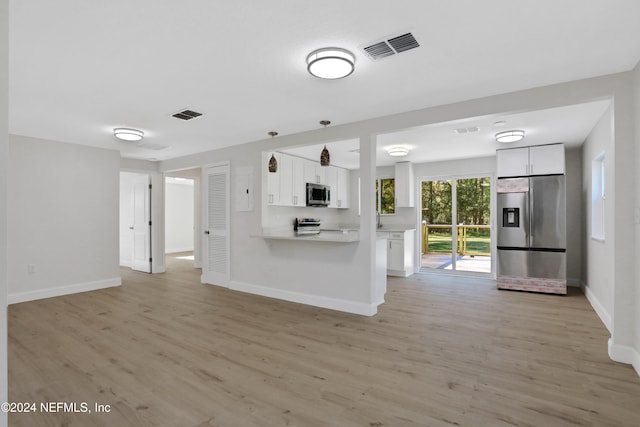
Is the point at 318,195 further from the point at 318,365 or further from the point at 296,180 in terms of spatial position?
the point at 318,365

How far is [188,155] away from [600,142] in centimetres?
643

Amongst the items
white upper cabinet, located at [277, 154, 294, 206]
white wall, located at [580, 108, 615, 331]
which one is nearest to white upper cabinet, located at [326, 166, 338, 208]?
white upper cabinet, located at [277, 154, 294, 206]

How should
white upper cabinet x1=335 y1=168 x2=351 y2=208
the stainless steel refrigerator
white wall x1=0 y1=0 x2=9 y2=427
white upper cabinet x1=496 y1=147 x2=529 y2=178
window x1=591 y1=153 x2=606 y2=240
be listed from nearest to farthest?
white wall x1=0 y1=0 x2=9 y2=427
window x1=591 y1=153 x2=606 y2=240
the stainless steel refrigerator
white upper cabinet x1=496 y1=147 x2=529 y2=178
white upper cabinet x1=335 y1=168 x2=351 y2=208

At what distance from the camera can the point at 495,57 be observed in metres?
2.53

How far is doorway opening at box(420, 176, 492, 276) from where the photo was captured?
6746 mm

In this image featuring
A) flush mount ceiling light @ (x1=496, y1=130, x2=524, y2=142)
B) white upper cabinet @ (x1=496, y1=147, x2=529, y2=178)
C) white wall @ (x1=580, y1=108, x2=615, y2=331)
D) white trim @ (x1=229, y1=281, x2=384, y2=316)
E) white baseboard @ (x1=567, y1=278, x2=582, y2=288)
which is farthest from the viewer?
white baseboard @ (x1=567, y1=278, x2=582, y2=288)

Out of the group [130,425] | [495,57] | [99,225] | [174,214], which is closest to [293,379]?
[130,425]

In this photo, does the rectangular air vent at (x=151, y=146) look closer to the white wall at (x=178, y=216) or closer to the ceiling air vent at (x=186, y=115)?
the ceiling air vent at (x=186, y=115)

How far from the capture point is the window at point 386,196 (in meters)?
7.70

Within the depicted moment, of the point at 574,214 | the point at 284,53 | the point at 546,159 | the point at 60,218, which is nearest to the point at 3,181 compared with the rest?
the point at 284,53

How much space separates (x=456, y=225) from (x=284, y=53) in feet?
18.8

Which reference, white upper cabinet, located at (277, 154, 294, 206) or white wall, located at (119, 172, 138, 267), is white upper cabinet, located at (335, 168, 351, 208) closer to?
white upper cabinet, located at (277, 154, 294, 206)

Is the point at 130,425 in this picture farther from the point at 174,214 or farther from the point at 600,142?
the point at 174,214

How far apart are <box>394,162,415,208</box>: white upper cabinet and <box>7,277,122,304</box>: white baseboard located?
571 cm
